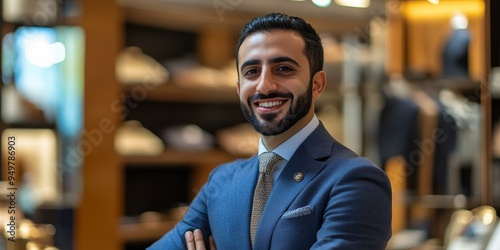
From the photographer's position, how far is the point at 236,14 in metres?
5.44

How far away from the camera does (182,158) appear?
5.29 meters

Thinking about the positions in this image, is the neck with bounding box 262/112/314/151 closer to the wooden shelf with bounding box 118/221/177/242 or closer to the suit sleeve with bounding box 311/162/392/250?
the suit sleeve with bounding box 311/162/392/250

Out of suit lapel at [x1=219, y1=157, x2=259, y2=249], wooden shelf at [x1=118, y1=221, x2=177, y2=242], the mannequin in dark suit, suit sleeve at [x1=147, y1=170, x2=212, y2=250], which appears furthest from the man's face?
the mannequin in dark suit

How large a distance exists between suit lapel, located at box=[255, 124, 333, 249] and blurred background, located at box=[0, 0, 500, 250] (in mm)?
2133

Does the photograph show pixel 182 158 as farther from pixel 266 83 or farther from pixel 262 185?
pixel 266 83

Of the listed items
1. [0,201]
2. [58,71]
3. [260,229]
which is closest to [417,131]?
[58,71]

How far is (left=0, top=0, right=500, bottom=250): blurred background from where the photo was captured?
435 cm

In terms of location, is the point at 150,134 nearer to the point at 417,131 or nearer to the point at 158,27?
the point at 158,27

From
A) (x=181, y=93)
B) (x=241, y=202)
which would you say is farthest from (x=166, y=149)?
(x=241, y=202)

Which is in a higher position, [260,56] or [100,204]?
[260,56]

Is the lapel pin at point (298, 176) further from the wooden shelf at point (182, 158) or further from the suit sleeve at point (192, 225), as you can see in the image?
the wooden shelf at point (182, 158)

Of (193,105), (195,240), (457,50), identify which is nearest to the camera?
(195,240)

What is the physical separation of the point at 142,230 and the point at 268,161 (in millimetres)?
3598

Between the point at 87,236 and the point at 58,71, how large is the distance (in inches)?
36.4
